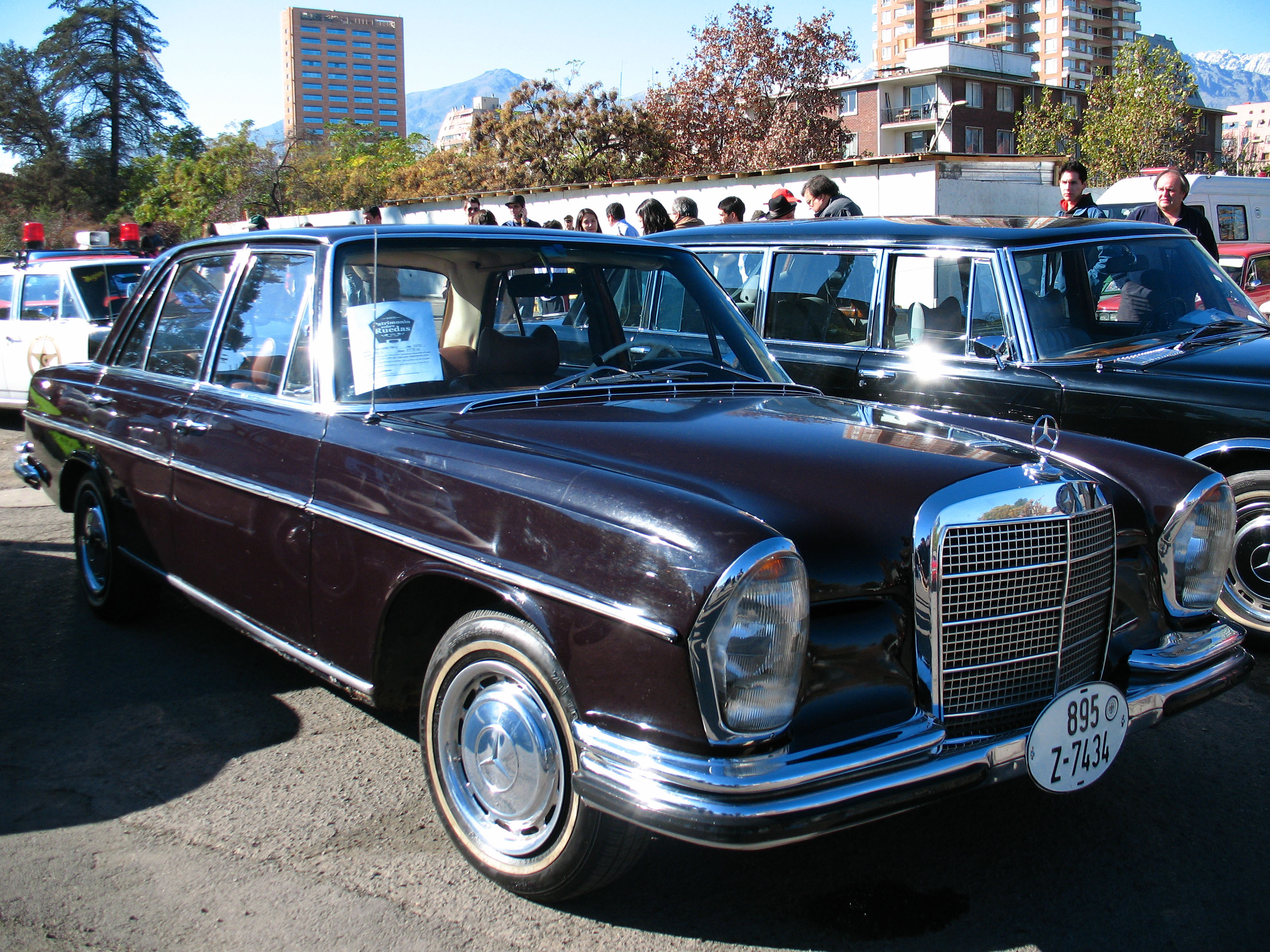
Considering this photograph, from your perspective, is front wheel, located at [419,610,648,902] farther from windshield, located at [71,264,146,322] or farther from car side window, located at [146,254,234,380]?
windshield, located at [71,264,146,322]

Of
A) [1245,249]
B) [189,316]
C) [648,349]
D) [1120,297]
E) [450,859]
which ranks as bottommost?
[450,859]

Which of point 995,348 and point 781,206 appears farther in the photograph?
point 781,206

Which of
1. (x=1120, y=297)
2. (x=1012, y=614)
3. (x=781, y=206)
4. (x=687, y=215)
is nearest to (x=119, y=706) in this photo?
(x=1012, y=614)

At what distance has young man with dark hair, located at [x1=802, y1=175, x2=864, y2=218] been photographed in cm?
762

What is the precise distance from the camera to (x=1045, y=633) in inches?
95.6

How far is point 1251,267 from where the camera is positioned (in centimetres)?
1238

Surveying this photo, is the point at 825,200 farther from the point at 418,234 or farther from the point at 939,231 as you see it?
the point at 418,234

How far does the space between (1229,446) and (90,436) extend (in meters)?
4.70

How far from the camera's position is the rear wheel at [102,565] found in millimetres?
4340

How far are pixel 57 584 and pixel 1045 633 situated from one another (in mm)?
4822

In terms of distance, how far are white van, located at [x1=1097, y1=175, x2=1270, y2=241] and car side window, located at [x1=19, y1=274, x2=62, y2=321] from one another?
14.8m

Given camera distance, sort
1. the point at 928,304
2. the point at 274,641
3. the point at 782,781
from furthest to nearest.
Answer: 1. the point at 928,304
2. the point at 274,641
3. the point at 782,781

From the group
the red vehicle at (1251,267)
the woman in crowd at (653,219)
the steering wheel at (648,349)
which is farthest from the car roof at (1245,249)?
the steering wheel at (648,349)

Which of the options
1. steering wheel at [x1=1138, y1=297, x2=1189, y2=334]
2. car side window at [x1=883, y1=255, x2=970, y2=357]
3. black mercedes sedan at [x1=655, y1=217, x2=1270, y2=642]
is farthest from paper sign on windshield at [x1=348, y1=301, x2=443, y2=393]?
steering wheel at [x1=1138, y1=297, x2=1189, y2=334]
